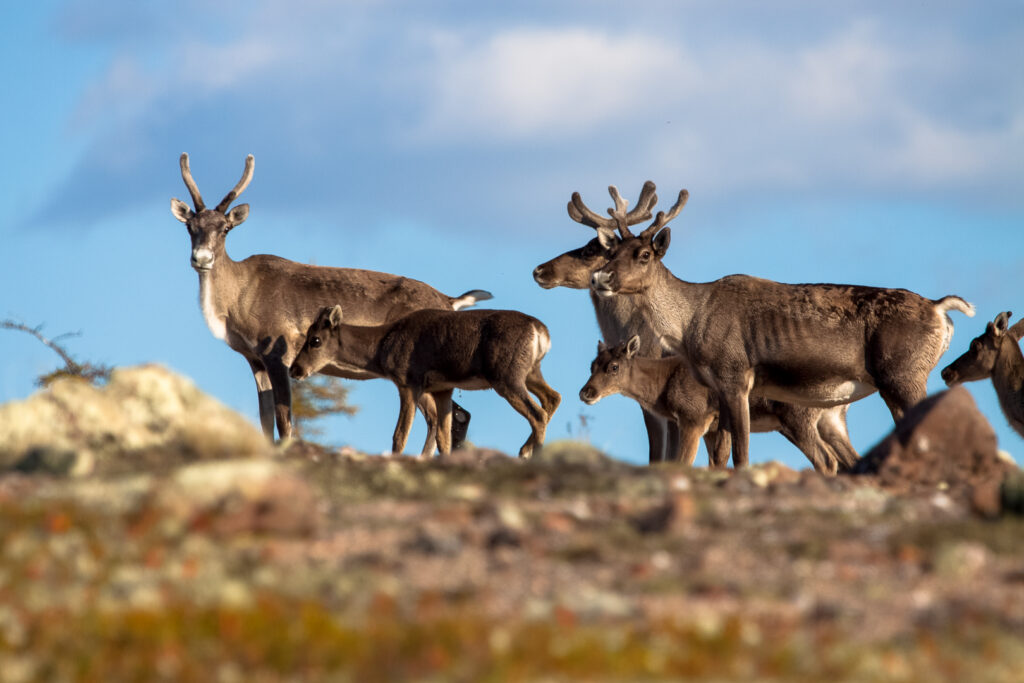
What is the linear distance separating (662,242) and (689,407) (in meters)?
2.02

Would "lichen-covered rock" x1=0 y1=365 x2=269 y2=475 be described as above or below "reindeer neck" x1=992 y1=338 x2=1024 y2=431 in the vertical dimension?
below

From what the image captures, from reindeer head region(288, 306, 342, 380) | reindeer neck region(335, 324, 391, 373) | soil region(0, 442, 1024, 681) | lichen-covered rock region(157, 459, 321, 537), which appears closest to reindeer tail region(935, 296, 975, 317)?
reindeer neck region(335, 324, 391, 373)

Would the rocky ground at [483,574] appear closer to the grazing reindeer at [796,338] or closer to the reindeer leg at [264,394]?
the grazing reindeer at [796,338]

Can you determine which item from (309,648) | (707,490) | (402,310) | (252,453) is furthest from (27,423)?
(402,310)

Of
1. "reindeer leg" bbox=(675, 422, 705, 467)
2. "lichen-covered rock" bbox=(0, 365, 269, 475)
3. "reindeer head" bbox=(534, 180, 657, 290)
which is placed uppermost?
"reindeer head" bbox=(534, 180, 657, 290)

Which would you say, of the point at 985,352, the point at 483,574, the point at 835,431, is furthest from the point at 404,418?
the point at 483,574

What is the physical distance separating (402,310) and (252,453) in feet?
33.4

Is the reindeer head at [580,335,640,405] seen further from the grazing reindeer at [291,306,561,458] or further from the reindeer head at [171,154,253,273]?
the reindeer head at [171,154,253,273]

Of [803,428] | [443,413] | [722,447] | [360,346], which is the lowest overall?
[722,447]

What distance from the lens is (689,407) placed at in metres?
17.4

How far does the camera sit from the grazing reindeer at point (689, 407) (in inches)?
686

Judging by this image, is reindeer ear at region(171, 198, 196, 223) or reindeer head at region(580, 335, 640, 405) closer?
reindeer head at region(580, 335, 640, 405)

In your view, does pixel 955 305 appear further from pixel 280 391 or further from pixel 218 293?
pixel 218 293

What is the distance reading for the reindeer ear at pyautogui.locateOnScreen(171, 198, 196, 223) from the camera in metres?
19.0
